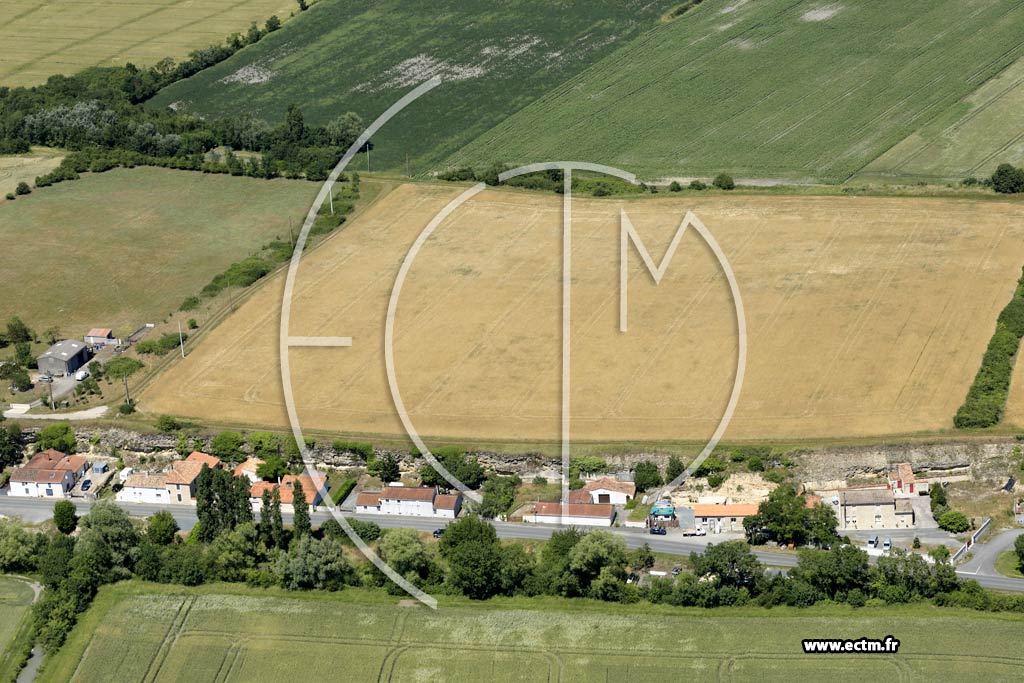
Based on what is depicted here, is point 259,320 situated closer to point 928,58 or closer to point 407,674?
point 407,674

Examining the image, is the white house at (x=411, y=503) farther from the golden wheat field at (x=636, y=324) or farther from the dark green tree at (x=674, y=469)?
the dark green tree at (x=674, y=469)

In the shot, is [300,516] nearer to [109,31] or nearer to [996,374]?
[996,374]

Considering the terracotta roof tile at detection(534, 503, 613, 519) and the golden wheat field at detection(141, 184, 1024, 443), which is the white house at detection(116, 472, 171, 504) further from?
the terracotta roof tile at detection(534, 503, 613, 519)

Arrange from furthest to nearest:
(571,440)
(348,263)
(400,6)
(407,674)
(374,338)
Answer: (400,6) → (348,263) → (374,338) → (571,440) → (407,674)

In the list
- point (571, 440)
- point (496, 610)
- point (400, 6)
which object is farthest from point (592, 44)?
point (496, 610)

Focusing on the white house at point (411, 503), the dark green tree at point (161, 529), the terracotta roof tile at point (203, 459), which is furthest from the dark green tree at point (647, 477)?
the dark green tree at point (161, 529)
